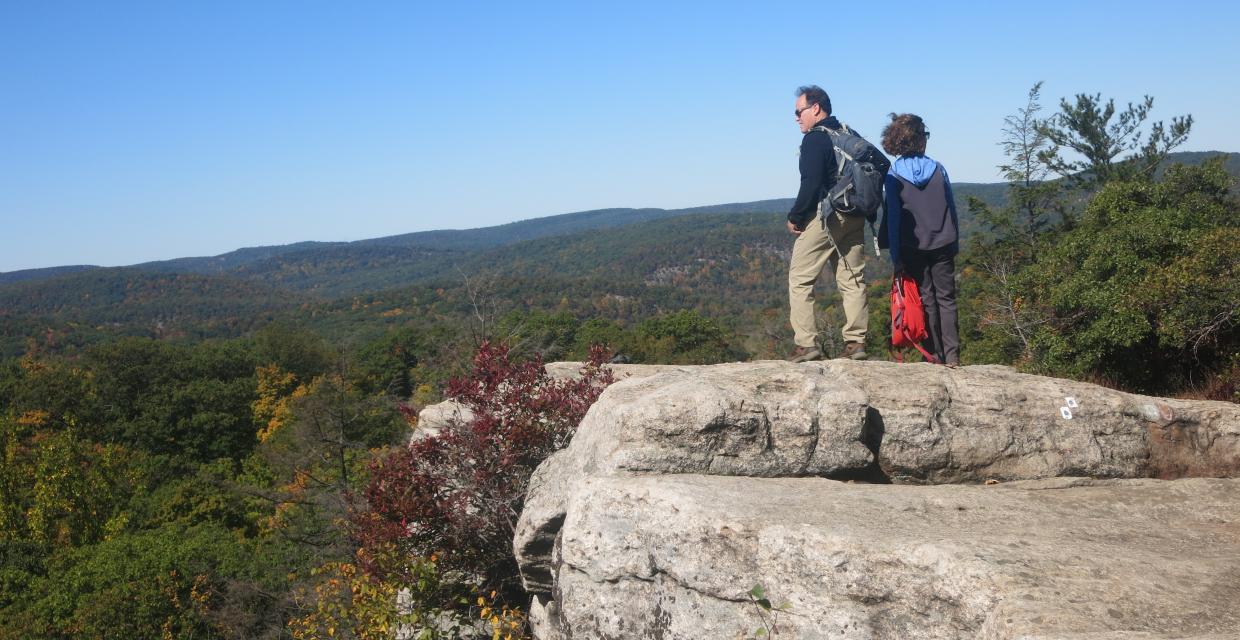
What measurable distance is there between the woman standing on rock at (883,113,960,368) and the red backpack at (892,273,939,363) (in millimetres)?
150

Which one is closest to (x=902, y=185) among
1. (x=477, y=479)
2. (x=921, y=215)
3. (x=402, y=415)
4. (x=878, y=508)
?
(x=921, y=215)

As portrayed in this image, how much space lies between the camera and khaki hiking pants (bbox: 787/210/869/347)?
24.0ft

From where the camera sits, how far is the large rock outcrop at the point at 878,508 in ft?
13.2

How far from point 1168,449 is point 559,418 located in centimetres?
529

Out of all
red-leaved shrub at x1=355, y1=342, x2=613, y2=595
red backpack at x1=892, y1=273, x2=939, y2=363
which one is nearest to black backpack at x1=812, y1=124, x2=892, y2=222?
red backpack at x1=892, y1=273, x2=939, y2=363

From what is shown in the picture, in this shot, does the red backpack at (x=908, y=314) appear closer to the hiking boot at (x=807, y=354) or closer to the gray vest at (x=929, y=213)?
the gray vest at (x=929, y=213)

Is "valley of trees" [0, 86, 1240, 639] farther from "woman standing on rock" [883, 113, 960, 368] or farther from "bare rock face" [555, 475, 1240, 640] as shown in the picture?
"woman standing on rock" [883, 113, 960, 368]

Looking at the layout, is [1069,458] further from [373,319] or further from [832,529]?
[373,319]

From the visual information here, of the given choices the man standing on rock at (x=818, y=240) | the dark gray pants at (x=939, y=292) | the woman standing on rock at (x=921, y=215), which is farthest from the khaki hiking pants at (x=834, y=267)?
the dark gray pants at (x=939, y=292)

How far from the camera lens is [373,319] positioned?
372 ft

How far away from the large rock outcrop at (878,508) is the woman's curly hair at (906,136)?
2.05 metres

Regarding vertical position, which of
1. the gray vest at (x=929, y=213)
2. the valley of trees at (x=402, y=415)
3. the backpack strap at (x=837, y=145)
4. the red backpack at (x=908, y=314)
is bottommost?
the valley of trees at (x=402, y=415)

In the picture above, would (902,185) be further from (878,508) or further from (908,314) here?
(878,508)

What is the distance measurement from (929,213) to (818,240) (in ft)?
3.46
